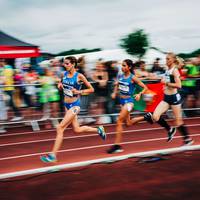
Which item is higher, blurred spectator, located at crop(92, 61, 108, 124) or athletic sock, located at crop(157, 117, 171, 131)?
blurred spectator, located at crop(92, 61, 108, 124)

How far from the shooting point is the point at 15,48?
17828 millimetres

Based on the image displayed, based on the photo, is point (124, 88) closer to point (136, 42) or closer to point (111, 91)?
point (111, 91)

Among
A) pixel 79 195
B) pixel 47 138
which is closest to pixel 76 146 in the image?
pixel 47 138

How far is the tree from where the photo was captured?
249 ft

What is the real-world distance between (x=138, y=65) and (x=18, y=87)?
4.44m

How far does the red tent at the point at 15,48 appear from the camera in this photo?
1738 centimetres

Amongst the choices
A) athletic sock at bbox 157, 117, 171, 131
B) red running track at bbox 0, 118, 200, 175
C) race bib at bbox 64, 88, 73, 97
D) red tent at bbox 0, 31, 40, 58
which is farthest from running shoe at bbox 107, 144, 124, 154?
red tent at bbox 0, 31, 40, 58

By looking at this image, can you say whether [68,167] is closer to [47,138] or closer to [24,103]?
[47,138]

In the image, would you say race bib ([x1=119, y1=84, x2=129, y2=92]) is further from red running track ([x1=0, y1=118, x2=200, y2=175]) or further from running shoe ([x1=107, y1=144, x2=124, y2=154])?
red running track ([x1=0, y1=118, x2=200, y2=175])

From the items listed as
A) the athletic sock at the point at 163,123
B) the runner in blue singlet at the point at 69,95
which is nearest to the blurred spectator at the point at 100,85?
the athletic sock at the point at 163,123

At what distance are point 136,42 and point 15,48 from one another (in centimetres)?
6039

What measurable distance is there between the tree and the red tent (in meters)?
57.0

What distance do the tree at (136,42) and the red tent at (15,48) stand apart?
57033mm

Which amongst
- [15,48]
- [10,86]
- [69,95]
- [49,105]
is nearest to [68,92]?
[69,95]
